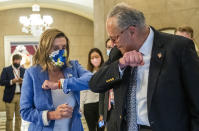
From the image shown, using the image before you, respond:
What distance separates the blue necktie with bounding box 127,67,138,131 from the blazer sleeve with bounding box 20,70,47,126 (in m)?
0.78

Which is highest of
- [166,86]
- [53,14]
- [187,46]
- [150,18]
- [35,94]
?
[53,14]

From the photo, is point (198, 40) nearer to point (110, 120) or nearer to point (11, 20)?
point (110, 120)

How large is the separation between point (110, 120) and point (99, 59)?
2.93 meters

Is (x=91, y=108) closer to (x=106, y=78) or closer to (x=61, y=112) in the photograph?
(x=61, y=112)

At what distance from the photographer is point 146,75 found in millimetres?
1556

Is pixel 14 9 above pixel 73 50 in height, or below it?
above

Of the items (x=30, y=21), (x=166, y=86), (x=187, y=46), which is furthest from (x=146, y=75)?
(x=30, y=21)

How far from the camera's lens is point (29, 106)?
2.17 metres

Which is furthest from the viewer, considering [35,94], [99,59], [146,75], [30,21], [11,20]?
[11,20]

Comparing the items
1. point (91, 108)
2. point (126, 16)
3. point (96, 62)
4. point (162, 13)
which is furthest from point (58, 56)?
point (162, 13)

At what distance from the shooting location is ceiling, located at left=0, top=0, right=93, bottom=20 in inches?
416

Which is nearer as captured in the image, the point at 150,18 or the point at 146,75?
the point at 146,75

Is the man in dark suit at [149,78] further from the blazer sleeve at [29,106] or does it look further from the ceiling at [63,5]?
the ceiling at [63,5]

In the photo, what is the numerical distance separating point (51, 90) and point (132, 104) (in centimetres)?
83
